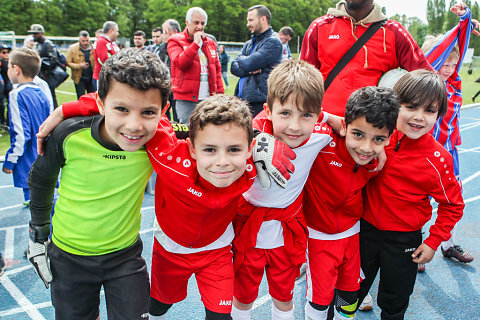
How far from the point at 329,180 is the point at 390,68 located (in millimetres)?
1209

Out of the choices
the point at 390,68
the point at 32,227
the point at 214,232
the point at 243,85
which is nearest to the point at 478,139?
the point at 243,85

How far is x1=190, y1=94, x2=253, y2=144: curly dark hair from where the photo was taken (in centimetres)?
185

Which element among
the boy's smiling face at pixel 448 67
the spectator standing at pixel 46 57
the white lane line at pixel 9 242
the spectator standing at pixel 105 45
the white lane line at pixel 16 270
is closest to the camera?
the white lane line at pixel 16 270

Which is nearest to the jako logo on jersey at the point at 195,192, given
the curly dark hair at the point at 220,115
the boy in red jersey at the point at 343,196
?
the curly dark hair at the point at 220,115

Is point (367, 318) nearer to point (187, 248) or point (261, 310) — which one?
point (261, 310)

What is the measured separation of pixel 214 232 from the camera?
2076 mm

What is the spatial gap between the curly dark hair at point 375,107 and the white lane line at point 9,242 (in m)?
3.49

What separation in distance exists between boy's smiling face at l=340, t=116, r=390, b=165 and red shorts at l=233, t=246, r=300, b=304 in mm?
707

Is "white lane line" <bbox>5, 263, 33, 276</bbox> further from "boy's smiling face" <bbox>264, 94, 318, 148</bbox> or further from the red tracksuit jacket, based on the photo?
"boy's smiling face" <bbox>264, 94, 318, 148</bbox>

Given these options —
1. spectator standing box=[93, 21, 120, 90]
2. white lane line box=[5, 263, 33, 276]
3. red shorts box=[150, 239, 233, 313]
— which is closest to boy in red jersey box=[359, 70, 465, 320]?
red shorts box=[150, 239, 233, 313]

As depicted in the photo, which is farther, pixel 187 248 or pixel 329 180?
pixel 329 180

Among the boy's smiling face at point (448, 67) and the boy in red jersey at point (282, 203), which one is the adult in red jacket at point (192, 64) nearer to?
the boy's smiling face at point (448, 67)

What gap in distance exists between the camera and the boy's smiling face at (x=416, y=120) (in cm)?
229

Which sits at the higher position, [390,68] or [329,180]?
[390,68]
